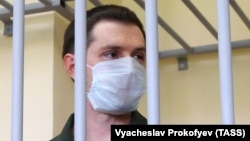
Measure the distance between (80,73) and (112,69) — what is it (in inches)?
15.4

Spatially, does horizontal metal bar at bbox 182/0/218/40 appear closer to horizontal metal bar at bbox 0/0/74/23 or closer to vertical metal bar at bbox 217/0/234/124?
horizontal metal bar at bbox 0/0/74/23

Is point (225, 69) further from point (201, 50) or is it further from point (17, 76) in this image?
point (201, 50)

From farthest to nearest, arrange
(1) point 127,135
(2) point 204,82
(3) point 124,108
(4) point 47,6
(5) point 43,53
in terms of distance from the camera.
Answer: (2) point 204,82
(5) point 43,53
(4) point 47,6
(3) point 124,108
(1) point 127,135

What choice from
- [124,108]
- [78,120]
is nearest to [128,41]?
[124,108]

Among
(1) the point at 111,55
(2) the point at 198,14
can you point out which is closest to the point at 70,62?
(1) the point at 111,55

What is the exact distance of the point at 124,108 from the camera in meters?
1.03

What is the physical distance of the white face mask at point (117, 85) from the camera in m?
0.97

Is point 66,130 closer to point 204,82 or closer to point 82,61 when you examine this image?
point 82,61

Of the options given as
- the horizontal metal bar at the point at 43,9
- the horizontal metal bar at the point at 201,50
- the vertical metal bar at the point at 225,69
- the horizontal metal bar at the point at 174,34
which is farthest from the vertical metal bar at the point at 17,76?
the horizontal metal bar at the point at 201,50

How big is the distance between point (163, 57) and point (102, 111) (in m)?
0.61

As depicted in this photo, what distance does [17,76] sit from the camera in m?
0.63

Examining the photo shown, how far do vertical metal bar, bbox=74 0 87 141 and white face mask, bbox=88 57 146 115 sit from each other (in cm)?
36

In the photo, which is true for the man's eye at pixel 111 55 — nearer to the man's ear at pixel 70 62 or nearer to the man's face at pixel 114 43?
the man's face at pixel 114 43

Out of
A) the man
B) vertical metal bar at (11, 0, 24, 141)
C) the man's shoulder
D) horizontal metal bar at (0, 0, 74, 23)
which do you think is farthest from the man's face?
vertical metal bar at (11, 0, 24, 141)
